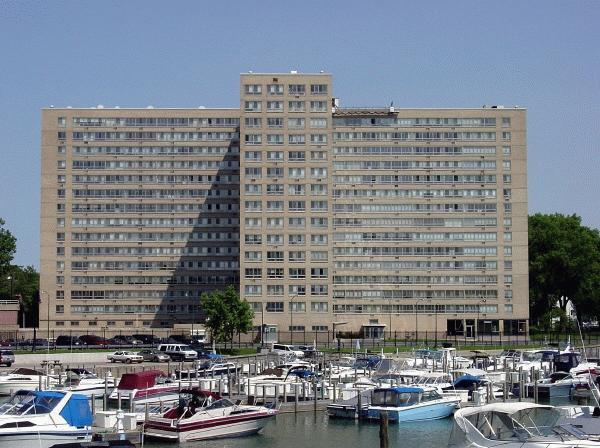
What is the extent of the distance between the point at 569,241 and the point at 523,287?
2161 cm

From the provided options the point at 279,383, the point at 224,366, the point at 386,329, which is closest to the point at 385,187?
the point at 386,329

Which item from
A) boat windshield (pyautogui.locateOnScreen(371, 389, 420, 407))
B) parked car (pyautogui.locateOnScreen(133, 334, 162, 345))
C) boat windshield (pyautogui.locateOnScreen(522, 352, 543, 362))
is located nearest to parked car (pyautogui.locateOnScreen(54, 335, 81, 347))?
parked car (pyautogui.locateOnScreen(133, 334, 162, 345))

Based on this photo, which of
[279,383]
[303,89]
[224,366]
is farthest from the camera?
[303,89]

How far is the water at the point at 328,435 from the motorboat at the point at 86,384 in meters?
16.3

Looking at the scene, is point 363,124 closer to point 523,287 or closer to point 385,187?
point 385,187

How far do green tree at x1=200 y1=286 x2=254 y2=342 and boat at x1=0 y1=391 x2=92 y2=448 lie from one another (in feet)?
257

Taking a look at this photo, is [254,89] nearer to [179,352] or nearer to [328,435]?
[179,352]

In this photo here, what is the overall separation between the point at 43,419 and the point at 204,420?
10520 mm

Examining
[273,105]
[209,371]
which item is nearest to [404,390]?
[209,371]

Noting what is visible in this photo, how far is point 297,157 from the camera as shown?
174 metres

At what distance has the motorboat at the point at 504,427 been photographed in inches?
1900

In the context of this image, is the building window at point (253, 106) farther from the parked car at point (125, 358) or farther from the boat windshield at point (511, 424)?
the boat windshield at point (511, 424)

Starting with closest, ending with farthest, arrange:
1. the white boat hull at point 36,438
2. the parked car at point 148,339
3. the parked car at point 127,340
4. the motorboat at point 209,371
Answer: the white boat hull at point 36,438
the motorboat at point 209,371
the parked car at point 127,340
the parked car at point 148,339

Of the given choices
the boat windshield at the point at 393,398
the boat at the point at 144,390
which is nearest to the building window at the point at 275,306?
the boat at the point at 144,390
